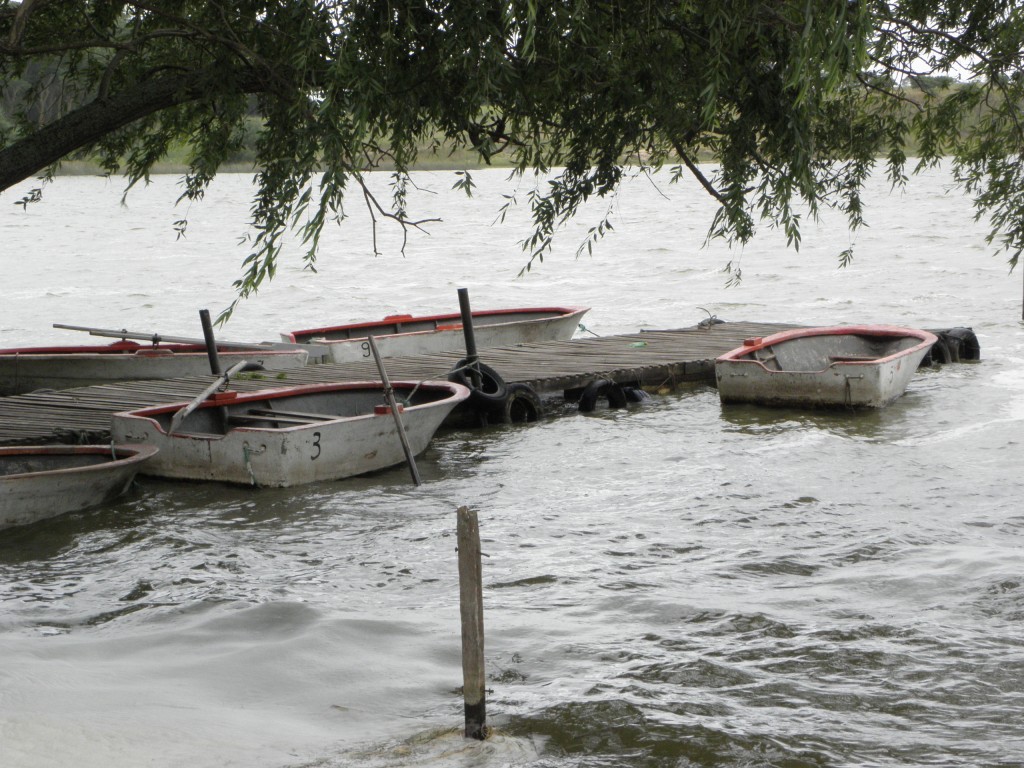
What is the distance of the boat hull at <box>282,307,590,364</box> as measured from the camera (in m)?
18.1

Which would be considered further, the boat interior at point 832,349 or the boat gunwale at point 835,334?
the boat interior at point 832,349

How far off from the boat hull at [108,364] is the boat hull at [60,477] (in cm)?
562

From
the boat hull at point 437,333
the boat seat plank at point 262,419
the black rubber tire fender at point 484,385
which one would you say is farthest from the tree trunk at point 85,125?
the boat hull at point 437,333

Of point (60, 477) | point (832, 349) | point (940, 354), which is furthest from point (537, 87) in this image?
point (940, 354)

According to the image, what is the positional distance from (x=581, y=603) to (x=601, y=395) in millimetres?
7802

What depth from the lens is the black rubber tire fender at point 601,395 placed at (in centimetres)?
1555

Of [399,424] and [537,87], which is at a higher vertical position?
[537,87]

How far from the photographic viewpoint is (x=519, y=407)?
15156 mm

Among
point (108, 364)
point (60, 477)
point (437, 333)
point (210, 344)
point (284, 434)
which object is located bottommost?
point (60, 477)

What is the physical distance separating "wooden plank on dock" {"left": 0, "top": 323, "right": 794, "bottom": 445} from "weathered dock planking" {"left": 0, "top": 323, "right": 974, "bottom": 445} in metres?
0.01

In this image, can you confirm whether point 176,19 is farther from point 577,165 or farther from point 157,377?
point 157,377

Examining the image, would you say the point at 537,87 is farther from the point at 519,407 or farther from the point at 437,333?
the point at 437,333

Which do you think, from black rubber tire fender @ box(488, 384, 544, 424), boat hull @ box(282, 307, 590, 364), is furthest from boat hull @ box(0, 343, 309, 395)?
black rubber tire fender @ box(488, 384, 544, 424)

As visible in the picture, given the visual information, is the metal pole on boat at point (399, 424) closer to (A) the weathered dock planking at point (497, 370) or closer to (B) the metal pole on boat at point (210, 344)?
(A) the weathered dock planking at point (497, 370)
